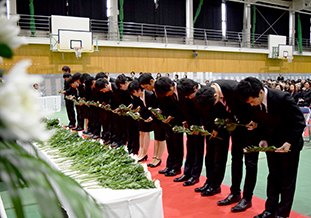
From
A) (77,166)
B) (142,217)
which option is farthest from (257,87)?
(77,166)

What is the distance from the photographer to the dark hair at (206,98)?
11.3 feet

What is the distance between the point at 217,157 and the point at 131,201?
173cm

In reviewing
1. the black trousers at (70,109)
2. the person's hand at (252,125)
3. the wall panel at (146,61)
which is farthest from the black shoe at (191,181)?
the wall panel at (146,61)

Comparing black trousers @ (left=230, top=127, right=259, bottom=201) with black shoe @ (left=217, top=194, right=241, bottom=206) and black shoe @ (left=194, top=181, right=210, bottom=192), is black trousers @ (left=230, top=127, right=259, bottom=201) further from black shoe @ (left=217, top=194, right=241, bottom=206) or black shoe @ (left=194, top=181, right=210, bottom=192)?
black shoe @ (left=194, top=181, right=210, bottom=192)

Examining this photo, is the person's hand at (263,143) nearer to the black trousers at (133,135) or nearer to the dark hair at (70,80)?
the black trousers at (133,135)

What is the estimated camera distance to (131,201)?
8.29 feet

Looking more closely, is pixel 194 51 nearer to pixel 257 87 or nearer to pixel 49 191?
pixel 257 87

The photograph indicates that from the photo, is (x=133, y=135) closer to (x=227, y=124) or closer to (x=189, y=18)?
(x=227, y=124)

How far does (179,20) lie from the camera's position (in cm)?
1936

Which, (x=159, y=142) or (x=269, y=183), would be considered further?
(x=159, y=142)

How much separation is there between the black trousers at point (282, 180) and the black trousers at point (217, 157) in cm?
75

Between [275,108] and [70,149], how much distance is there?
2.50 metres

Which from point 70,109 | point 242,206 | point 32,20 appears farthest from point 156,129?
point 32,20

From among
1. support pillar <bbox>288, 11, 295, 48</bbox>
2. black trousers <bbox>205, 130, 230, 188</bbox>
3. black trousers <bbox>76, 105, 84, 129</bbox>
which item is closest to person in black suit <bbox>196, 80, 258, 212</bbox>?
black trousers <bbox>205, 130, 230, 188</bbox>
